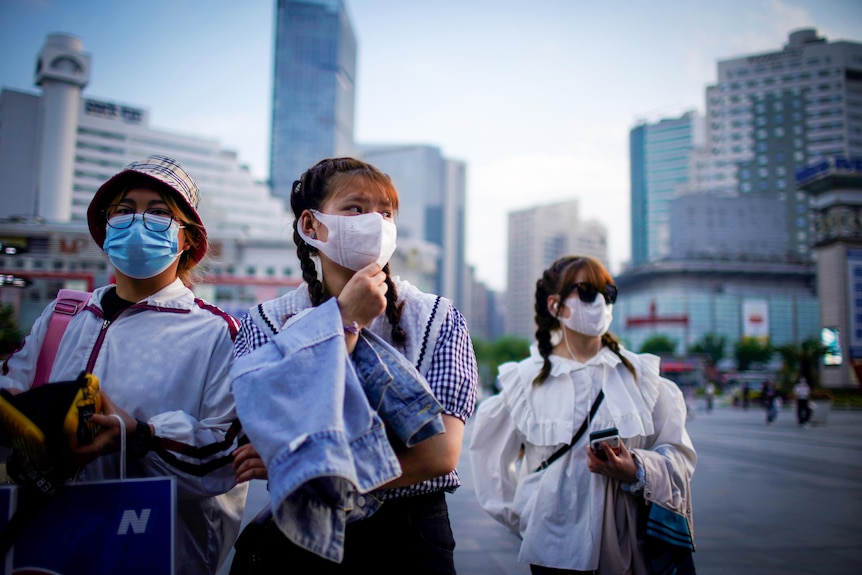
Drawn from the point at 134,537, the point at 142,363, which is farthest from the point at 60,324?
the point at 134,537

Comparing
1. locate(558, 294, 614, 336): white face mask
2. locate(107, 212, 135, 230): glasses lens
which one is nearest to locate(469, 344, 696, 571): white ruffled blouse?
locate(558, 294, 614, 336): white face mask

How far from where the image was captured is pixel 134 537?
4.14 feet

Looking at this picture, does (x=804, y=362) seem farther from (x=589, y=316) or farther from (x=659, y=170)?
(x=659, y=170)

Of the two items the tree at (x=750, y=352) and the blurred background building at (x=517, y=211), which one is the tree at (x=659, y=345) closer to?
the blurred background building at (x=517, y=211)

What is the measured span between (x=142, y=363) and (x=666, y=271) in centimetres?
8908

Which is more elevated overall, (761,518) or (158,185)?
(158,185)

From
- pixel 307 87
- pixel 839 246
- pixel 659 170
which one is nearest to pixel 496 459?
pixel 839 246

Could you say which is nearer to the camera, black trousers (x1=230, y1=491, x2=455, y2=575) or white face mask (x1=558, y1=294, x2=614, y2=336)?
black trousers (x1=230, y1=491, x2=455, y2=575)

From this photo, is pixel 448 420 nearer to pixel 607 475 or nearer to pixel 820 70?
pixel 607 475

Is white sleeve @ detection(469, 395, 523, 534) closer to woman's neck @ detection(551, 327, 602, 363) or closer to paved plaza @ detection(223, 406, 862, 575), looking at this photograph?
woman's neck @ detection(551, 327, 602, 363)

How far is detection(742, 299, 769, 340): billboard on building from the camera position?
73938mm

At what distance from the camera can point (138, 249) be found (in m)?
1.71

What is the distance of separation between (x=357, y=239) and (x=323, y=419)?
56cm

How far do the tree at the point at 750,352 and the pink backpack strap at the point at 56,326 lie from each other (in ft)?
259
